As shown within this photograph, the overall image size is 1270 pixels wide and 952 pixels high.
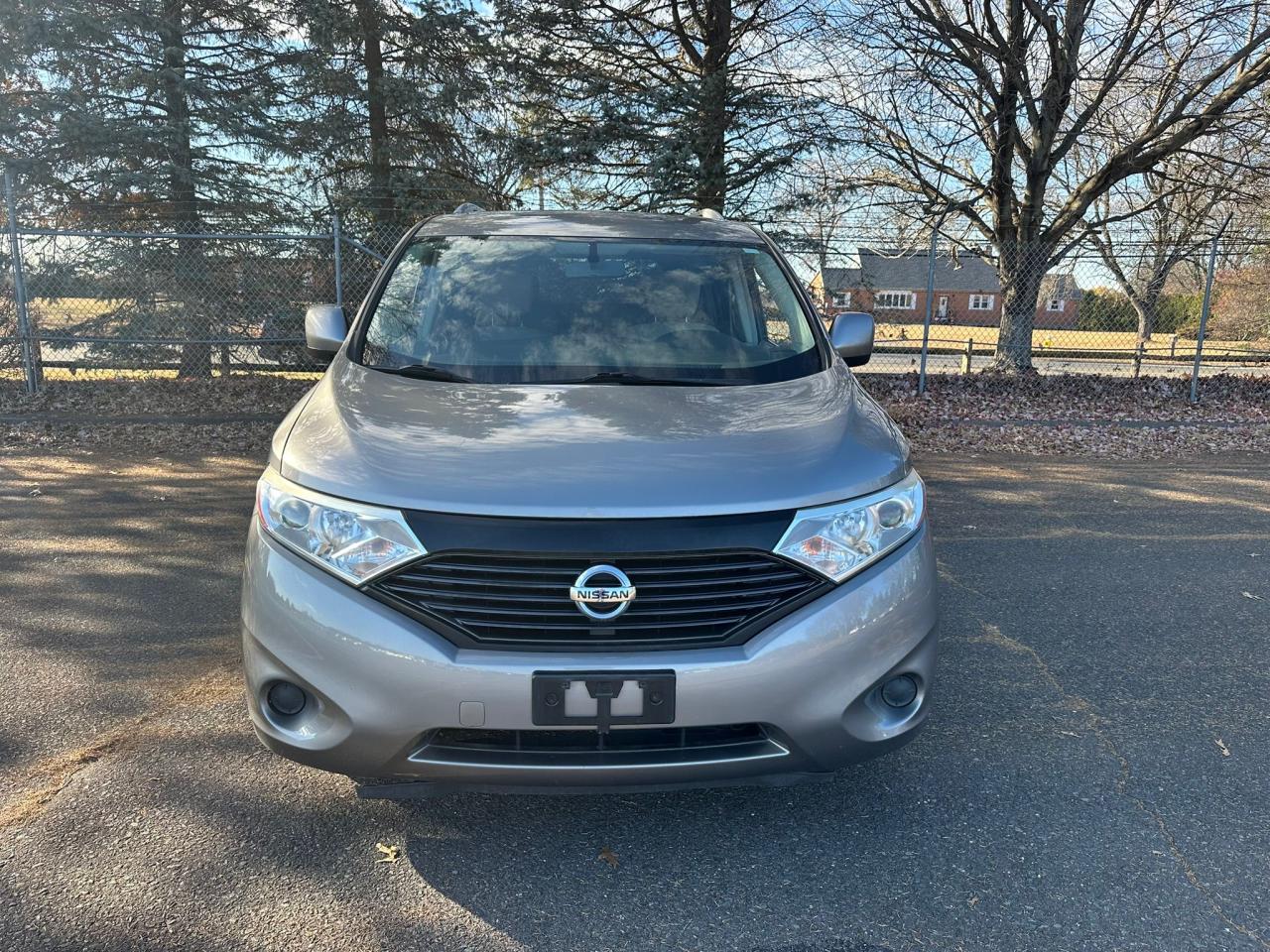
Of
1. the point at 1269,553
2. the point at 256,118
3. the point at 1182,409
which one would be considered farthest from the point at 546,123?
the point at 1269,553

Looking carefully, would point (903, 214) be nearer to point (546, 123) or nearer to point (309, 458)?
point (546, 123)

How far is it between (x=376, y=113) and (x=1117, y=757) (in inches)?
450

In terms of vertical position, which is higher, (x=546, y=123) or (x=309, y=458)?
(x=546, y=123)

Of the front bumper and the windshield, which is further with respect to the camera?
the windshield

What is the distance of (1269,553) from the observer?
5332 millimetres

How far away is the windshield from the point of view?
125 inches

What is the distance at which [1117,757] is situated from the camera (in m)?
3.06

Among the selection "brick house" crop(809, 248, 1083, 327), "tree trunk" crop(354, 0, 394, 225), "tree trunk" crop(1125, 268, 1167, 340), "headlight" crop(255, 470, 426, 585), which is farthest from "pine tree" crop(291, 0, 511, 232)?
"tree trunk" crop(1125, 268, 1167, 340)

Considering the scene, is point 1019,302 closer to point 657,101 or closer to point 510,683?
point 657,101

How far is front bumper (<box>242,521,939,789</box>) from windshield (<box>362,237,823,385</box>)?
1088 mm

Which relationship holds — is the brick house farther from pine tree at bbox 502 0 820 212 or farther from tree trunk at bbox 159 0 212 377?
tree trunk at bbox 159 0 212 377

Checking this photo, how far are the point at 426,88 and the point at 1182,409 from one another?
10.4 metres

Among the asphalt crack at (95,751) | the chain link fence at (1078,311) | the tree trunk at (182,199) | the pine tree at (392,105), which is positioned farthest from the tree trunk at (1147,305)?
the asphalt crack at (95,751)

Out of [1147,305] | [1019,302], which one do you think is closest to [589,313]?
[1019,302]
